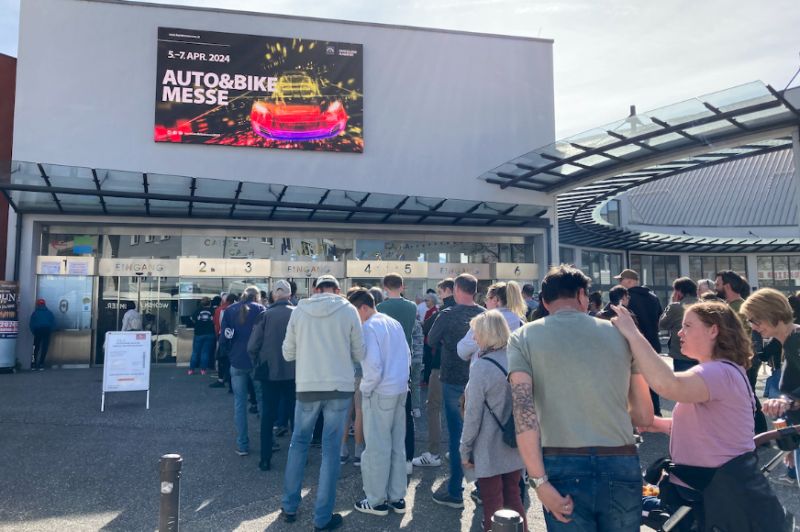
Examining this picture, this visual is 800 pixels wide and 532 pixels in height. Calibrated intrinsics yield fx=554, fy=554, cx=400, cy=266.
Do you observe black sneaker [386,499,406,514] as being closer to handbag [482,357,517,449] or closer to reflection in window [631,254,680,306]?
handbag [482,357,517,449]

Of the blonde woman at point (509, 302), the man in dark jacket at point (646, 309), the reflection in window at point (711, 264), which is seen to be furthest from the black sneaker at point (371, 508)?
the reflection in window at point (711, 264)

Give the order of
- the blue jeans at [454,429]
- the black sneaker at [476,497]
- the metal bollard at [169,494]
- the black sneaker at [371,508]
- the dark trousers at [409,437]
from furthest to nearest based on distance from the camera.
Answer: the dark trousers at [409,437], the black sneaker at [476,497], the blue jeans at [454,429], the black sneaker at [371,508], the metal bollard at [169,494]

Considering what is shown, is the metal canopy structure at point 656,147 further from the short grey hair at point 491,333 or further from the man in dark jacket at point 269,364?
the man in dark jacket at point 269,364

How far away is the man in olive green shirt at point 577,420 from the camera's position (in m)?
2.35

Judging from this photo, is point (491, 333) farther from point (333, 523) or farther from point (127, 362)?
point (127, 362)

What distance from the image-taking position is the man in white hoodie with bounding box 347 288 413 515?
479 cm

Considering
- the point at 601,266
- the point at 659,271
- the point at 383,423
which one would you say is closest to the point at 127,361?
the point at 383,423

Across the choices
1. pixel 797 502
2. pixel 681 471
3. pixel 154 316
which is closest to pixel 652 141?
pixel 797 502

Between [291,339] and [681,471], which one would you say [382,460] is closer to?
[291,339]

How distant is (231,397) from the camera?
32.8 ft

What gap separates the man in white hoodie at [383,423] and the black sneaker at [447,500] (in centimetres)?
33

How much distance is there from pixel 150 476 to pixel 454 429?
10.3 ft

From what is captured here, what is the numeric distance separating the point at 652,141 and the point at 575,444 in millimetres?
11403

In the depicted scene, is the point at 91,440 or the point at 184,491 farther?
the point at 91,440
